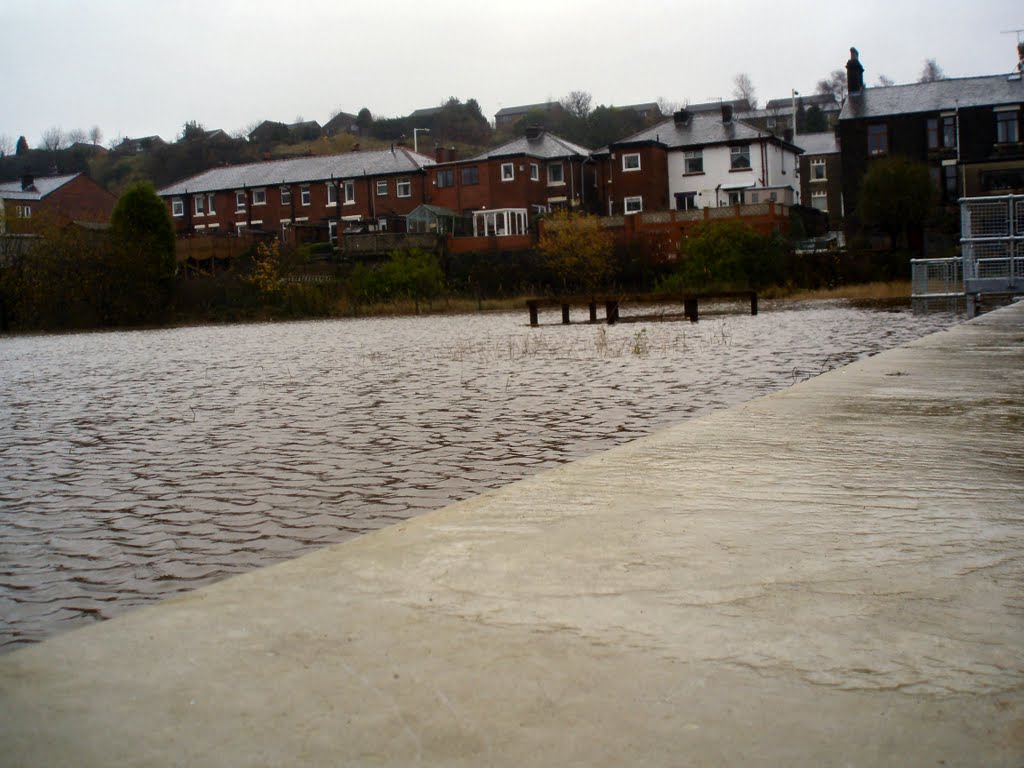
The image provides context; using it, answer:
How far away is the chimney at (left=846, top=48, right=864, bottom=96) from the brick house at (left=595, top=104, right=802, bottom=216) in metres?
5.06

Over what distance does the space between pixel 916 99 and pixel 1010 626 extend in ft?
194

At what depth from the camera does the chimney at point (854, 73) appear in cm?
5956

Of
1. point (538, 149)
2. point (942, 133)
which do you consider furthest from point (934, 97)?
point (538, 149)

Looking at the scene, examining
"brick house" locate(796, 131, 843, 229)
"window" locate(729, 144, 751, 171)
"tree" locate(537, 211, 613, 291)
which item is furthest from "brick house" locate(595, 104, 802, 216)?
"brick house" locate(796, 131, 843, 229)

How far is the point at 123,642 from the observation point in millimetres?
2477

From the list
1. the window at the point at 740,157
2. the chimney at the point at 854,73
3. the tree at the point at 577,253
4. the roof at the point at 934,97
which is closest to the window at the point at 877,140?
the roof at the point at 934,97

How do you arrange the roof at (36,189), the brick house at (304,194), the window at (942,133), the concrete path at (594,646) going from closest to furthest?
the concrete path at (594,646) → the window at (942,133) → the brick house at (304,194) → the roof at (36,189)

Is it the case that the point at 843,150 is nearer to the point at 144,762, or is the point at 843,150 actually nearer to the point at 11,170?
the point at 144,762

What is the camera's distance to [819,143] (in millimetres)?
84750

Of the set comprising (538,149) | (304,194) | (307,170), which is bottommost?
(304,194)

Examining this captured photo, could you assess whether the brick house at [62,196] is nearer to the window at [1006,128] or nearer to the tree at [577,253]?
the tree at [577,253]

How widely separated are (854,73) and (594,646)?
63.6m

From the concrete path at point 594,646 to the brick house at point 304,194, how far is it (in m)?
63.4

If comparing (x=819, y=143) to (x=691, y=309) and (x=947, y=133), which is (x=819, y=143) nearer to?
(x=947, y=133)
